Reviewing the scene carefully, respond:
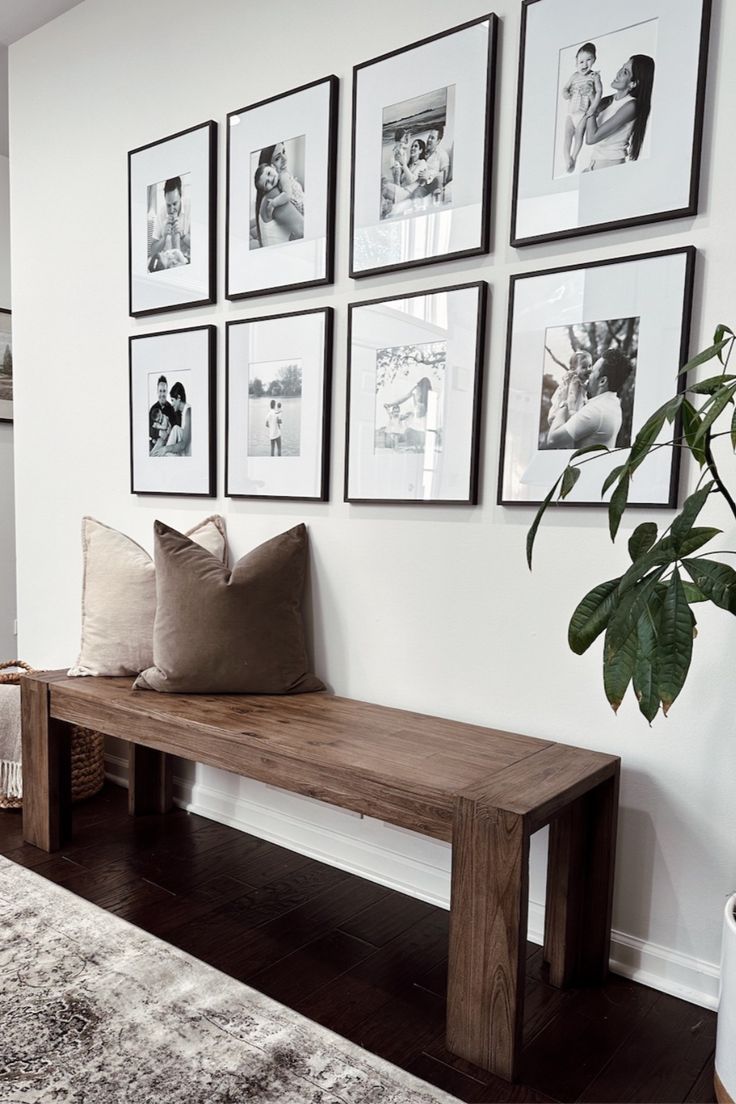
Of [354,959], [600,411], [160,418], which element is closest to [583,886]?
[354,959]

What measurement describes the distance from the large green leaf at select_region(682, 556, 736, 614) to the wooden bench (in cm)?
52

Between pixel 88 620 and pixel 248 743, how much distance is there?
3.38ft

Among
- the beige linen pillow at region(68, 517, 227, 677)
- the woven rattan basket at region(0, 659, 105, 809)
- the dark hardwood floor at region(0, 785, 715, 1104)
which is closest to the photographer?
the dark hardwood floor at region(0, 785, 715, 1104)

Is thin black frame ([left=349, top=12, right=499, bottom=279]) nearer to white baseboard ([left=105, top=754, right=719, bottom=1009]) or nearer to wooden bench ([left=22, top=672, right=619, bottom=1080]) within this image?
wooden bench ([left=22, top=672, right=619, bottom=1080])

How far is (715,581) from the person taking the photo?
49.9 inches

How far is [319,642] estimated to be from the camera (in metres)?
2.47

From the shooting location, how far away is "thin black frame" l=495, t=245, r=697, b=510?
1.76 metres

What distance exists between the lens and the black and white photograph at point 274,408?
8.14 feet

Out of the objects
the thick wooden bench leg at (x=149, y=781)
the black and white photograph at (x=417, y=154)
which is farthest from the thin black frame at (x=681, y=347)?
the thick wooden bench leg at (x=149, y=781)

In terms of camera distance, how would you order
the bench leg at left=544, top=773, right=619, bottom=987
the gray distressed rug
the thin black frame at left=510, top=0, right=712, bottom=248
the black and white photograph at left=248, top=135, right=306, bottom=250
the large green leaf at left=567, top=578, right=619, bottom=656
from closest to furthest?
the large green leaf at left=567, top=578, right=619, bottom=656
the gray distressed rug
the thin black frame at left=510, top=0, right=712, bottom=248
the bench leg at left=544, top=773, right=619, bottom=987
the black and white photograph at left=248, top=135, right=306, bottom=250

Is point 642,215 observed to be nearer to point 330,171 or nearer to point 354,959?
point 330,171

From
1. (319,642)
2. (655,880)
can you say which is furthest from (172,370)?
(655,880)

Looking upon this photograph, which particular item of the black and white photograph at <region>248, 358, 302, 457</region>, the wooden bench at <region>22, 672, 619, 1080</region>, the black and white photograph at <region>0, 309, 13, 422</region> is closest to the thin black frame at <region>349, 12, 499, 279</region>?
the black and white photograph at <region>248, 358, 302, 457</region>

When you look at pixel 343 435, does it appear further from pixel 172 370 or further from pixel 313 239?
pixel 172 370
